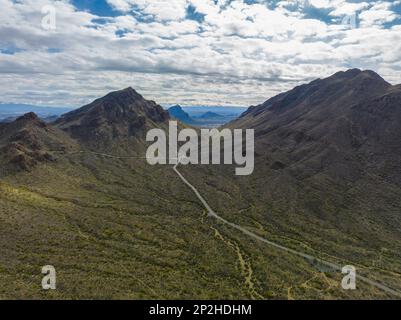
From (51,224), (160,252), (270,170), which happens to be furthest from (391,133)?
(51,224)

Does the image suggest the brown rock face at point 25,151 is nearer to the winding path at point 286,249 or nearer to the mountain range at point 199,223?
the mountain range at point 199,223

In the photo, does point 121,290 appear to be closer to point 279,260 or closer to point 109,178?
point 279,260

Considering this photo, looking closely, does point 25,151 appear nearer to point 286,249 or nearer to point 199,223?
point 199,223

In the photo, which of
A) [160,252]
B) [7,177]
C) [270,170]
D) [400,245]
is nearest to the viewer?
[160,252]

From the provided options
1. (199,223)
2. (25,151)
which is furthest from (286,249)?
(25,151)

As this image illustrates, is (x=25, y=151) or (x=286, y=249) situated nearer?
(x=286, y=249)

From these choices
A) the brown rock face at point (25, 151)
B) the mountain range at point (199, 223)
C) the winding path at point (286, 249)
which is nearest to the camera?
the mountain range at point (199, 223)

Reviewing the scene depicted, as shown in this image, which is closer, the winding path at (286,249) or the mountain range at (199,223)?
the mountain range at (199,223)

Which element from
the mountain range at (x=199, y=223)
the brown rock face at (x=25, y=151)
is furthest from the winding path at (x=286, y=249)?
the brown rock face at (x=25, y=151)
